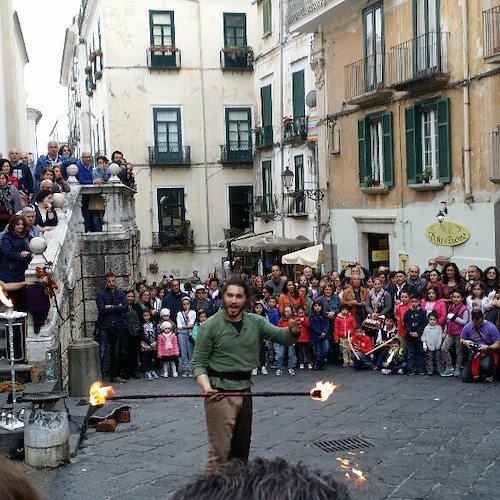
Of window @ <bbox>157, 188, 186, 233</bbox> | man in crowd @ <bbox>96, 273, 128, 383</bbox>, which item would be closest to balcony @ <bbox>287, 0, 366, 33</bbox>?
window @ <bbox>157, 188, 186, 233</bbox>

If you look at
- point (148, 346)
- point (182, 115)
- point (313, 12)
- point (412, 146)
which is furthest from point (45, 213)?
point (182, 115)

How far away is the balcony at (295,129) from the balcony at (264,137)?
65.2 inches

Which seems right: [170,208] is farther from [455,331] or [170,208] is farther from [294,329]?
[294,329]

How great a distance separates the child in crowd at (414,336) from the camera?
1348 centimetres

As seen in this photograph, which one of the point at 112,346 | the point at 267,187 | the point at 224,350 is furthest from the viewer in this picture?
the point at 267,187

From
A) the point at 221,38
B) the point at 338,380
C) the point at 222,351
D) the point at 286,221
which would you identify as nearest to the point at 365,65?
the point at 286,221

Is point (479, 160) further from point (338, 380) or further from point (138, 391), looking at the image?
point (138, 391)

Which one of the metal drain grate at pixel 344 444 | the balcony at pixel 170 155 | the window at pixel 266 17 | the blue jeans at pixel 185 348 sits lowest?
the metal drain grate at pixel 344 444

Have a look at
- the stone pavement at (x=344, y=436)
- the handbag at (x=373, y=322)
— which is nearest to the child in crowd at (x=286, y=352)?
the handbag at (x=373, y=322)

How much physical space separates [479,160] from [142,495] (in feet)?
39.5

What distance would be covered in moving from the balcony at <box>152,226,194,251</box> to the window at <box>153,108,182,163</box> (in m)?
2.61

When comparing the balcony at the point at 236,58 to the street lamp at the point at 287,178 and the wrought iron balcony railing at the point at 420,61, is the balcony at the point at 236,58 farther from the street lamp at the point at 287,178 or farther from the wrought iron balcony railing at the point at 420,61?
the wrought iron balcony railing at the point at 420,61

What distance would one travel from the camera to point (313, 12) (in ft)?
77.2

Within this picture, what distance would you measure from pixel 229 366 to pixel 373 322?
26.2 feet
